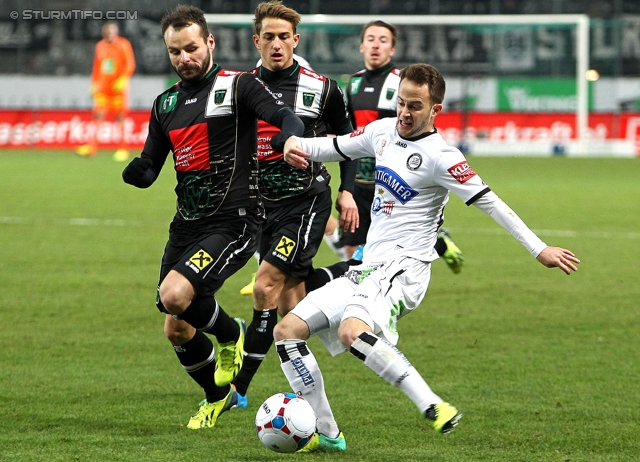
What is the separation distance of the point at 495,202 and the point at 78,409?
98.9 inches

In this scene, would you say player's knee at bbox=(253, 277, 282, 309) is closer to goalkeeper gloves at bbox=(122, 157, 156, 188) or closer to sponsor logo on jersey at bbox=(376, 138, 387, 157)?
goalkeeper gloves at bbox=(122, 157, 156, 188)

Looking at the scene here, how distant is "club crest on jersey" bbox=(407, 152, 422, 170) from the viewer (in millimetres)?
4965

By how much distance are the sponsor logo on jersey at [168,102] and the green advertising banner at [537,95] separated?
73.4ft

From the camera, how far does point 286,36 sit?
632cm

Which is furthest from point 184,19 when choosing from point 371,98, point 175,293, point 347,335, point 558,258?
point 371,98

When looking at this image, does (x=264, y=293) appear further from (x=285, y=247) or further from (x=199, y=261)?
(x=199, y=261)

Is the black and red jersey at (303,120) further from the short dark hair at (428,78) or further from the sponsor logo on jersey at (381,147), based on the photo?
the short dark hair at (428,78)

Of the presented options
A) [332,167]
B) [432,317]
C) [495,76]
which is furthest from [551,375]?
[495,76]

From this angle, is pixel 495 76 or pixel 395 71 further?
pixel 495 76

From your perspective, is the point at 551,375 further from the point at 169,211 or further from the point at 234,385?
the point at 169,211

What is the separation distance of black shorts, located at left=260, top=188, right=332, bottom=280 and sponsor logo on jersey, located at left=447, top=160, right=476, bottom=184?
1522mm

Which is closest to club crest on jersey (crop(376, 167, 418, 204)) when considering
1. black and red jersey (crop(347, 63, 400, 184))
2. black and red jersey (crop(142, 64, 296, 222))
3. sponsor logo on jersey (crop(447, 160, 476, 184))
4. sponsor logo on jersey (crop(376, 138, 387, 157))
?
sponsor logo on jersey (crop(376, 138, 387, 157))

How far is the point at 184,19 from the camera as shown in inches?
210

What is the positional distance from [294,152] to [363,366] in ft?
6.91
